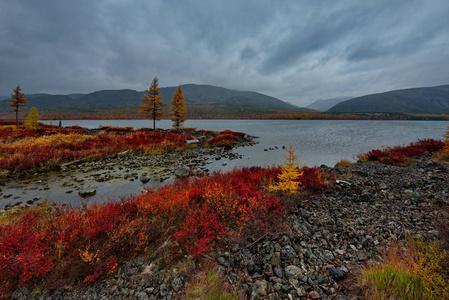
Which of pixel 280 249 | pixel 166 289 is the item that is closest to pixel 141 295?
pixel 166 289

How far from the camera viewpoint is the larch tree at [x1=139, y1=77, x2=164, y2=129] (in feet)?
125

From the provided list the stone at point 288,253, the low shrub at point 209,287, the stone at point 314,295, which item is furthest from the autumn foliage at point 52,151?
the stone at point 314,295

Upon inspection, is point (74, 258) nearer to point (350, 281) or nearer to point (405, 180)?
point (350, 281)

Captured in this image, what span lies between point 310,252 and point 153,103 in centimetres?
4061

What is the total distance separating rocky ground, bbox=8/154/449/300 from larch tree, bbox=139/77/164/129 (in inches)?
1509

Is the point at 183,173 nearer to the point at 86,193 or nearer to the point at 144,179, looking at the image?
the point at 144,179

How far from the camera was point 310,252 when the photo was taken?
4027 mm

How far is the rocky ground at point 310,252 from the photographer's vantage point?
308 centimetres

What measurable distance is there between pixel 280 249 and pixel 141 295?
2.94 metres

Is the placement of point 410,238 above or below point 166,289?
above

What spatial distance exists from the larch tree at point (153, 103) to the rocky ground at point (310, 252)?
3834 centimetres

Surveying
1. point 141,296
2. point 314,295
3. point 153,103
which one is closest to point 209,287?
point 141,296

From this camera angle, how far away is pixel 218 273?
3424 millimetres

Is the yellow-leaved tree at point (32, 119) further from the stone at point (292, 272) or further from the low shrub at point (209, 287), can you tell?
the stone at point (292, 272)
